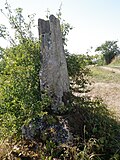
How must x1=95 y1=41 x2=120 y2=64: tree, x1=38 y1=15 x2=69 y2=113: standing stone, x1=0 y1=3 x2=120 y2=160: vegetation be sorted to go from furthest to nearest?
x1=95 y1=41 x2=120 y2=64: tree < x1=38 y1=15 x2=69 y2=113: standing stone < x1=0 y1=3 x2=120 y2=160: vegetation

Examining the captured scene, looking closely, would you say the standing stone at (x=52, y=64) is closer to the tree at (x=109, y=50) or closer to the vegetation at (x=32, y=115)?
the vegetation at (x=32, y=115)

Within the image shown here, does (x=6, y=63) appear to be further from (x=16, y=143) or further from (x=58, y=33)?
(x=16, y=143)

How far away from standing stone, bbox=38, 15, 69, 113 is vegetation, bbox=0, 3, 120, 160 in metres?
0.21

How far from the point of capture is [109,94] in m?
10.7

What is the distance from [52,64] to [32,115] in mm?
1108

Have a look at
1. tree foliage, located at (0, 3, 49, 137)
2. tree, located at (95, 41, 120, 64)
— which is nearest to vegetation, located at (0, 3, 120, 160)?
tree foliage, located at (0, 3, 49, 137)

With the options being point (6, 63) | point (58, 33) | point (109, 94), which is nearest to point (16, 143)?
point (6, 63)

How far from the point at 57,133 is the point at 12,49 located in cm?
221

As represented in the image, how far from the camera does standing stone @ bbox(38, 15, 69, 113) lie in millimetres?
6023

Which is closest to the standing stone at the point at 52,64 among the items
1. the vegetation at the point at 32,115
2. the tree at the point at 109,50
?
the vegetation at the point at 32,115

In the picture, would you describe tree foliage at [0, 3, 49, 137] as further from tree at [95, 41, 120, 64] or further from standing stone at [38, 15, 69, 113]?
tree at [95, 41, 120, 64]

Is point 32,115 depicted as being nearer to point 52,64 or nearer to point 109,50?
point 52,64

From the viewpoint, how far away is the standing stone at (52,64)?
602 cm

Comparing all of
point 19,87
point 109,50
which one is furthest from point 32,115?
point 109,50
